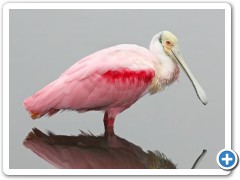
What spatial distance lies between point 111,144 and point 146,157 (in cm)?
35

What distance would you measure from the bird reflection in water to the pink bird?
0.20m

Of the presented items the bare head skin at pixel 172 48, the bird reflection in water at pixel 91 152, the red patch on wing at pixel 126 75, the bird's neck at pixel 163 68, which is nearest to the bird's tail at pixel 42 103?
the bird reflection in water at pixel 91 152

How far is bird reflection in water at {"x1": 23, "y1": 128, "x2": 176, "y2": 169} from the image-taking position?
561 centimetres

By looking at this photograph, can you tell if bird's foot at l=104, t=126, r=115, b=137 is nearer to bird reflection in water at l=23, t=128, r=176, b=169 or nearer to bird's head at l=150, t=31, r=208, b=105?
bird reflection in water at l=23, t=128, r=176, b=169

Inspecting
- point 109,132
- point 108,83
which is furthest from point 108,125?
point 108,83

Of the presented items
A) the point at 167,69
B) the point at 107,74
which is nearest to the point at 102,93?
the point at 107,74

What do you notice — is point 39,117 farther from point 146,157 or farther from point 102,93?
point 146,157
